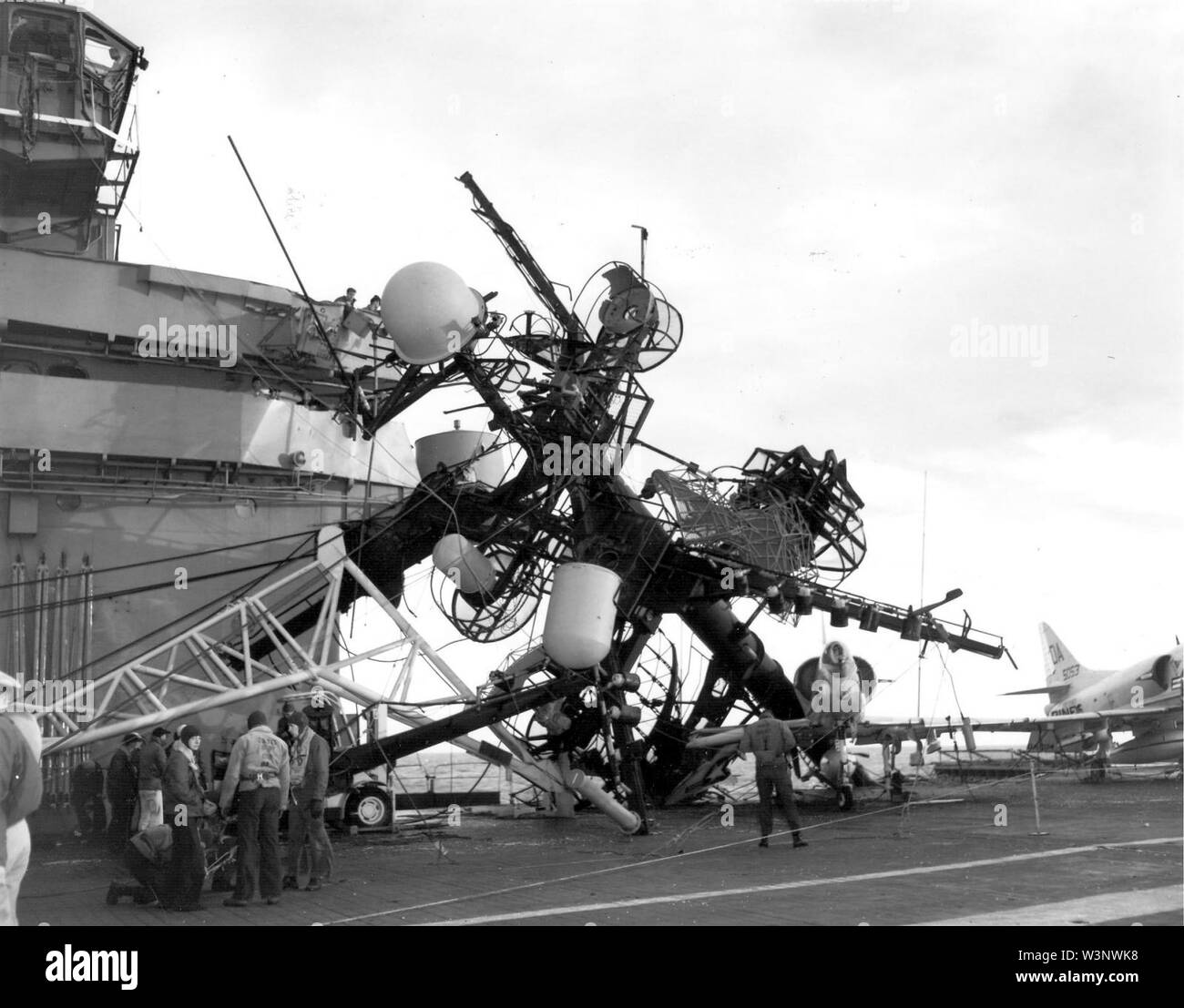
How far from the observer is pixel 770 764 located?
588 inches

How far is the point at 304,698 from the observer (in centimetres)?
1719

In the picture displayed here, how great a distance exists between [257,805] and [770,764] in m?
6.56

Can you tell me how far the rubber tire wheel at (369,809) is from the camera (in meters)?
17.7

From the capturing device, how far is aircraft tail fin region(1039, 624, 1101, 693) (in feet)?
130

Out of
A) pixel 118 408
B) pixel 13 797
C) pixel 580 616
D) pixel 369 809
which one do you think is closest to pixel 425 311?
pixel 580 616

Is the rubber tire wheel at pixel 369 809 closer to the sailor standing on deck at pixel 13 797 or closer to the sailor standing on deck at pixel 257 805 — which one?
→ the sailor standing on deck at pixel 257 805

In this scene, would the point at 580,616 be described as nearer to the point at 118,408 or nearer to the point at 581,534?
the point at 581,534

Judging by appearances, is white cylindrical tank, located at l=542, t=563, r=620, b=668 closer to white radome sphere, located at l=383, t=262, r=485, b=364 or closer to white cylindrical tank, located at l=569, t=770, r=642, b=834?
white cylindrical tank, located at l=569, t=770, r=642, b=834

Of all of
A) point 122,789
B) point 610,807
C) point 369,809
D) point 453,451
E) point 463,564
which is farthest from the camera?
point 453,451

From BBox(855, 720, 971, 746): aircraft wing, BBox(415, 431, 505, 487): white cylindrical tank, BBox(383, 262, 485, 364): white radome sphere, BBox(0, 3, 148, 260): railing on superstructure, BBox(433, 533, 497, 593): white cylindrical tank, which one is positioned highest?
BBox(0, 3, 148, 260): railing on superstructure

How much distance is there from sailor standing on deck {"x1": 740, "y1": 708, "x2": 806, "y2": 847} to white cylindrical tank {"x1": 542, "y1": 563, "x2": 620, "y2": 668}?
2.20m

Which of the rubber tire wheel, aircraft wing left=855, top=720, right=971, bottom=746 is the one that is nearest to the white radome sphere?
the rubber tire wheel

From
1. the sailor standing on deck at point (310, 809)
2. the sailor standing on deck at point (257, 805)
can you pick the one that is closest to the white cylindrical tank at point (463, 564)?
the sailor standing on deck at point (310, 809)
